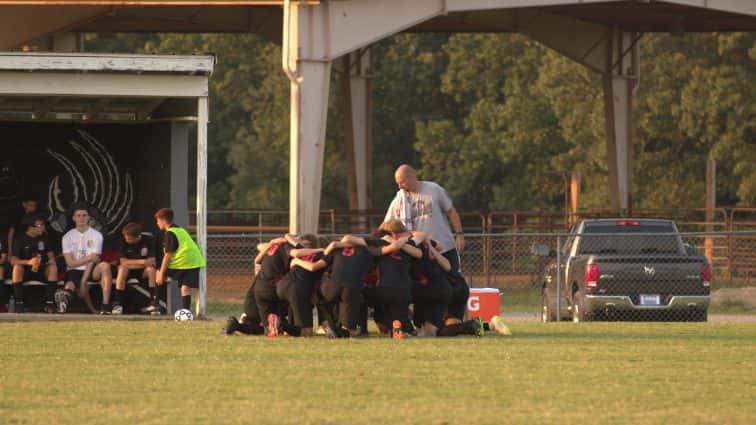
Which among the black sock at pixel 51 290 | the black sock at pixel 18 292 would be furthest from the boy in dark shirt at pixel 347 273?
the black sock at pixel 18 292

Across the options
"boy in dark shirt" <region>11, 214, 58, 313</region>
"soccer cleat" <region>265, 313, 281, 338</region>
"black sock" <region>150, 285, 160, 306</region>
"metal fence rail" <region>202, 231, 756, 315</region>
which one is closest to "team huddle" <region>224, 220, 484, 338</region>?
"soccer cleat" <region>265, 313, 281, 338</region>

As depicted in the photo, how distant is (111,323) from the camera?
20016 mm

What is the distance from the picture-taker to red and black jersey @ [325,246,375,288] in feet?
54.8

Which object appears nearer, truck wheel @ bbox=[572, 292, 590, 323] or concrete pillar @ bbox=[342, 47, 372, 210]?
truck wheel @ bbox=[572, 292, 590, 323]

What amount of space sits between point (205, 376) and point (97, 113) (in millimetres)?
12927

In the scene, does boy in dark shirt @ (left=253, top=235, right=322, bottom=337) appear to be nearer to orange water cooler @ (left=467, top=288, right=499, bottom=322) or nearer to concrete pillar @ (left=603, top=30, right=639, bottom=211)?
orange water cooler @ (left=467, top=288, right=499, bottom=322)

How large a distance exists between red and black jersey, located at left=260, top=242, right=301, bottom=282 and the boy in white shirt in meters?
5.00

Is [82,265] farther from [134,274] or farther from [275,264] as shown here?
[275,264]

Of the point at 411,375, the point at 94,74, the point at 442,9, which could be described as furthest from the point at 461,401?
the point at 442,9

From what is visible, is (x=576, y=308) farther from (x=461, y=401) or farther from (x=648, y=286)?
(x=461, y=401)

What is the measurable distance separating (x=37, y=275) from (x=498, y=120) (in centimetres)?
3817

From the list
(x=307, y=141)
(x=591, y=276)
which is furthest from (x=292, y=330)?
(x=307, y=141)

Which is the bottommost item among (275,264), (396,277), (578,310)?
(578,310)

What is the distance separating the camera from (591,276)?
23.9 metres
